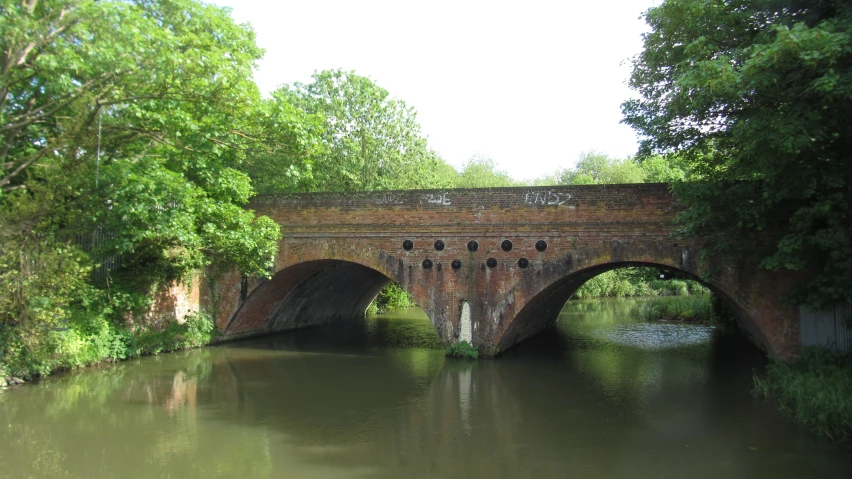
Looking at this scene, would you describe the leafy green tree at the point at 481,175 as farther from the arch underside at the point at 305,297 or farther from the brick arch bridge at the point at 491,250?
the brick arch bridge at the point at 491,250

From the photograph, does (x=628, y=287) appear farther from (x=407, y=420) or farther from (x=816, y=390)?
(x=407, y=420)

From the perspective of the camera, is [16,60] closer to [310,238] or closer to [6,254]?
[6,254]

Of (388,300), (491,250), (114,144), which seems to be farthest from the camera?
(388,300)

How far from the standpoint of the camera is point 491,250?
1362 cm

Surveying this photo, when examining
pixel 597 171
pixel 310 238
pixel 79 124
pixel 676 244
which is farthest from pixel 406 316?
pixel 597 171

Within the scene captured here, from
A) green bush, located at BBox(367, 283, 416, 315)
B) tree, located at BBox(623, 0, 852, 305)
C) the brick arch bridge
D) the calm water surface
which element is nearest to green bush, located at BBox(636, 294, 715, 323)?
the calm water surface

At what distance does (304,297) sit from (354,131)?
756 cm

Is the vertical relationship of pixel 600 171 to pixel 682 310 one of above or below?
above

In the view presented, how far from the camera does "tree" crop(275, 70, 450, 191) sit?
73.7 feet

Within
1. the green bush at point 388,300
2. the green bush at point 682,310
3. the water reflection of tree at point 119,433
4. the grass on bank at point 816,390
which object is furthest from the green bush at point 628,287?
the water reflection of tree at point 119,433

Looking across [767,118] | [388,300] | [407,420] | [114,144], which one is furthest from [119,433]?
[388,300]

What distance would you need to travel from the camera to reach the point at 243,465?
7422mm

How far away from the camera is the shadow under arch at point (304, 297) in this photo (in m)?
16.3

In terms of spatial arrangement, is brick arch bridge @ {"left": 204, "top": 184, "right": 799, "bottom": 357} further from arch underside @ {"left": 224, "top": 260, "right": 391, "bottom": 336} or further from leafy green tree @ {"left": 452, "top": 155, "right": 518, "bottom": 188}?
leafy green tree @ {"left": 452, "top": 155, "right": 518, "bottom": 188}
